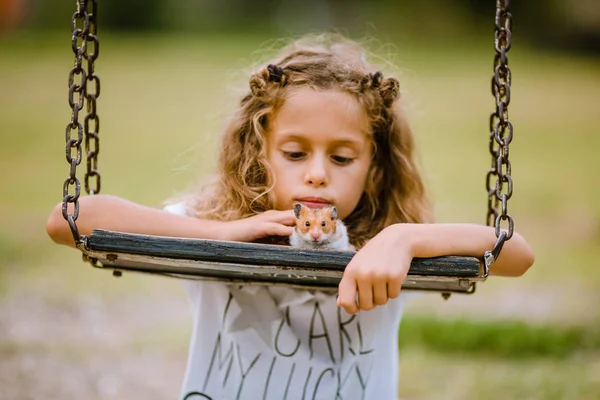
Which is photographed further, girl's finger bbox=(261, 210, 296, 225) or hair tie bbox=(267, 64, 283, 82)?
hair tie bbox=(267, 64, 283, 82)

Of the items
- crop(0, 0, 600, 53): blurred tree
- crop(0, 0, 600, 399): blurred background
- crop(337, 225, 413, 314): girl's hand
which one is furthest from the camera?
crop(0, 0, 600, 53): blurred tree

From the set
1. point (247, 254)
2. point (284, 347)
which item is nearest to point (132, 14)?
point (284, 347)

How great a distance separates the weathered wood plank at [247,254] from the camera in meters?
2.09

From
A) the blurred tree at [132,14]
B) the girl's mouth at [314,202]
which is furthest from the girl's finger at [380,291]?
the blurred tree at [132,14]

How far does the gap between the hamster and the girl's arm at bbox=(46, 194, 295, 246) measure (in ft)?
0.17

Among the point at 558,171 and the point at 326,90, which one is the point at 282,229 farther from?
the point at 558,171

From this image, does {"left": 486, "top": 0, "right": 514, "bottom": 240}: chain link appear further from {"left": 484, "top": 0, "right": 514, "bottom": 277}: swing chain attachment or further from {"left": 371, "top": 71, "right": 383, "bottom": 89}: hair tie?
{"left": 371, "top": 71, "right": 383, "bottom": 89}: hair tie

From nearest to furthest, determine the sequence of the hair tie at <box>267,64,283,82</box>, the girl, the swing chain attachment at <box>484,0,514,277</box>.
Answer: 1. the swing chain attachment at <box>484,0,514,277</box>
2. the girl
3. the hair tie at <box>267,64,283,82</box>

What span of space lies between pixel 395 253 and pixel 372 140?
0.74m

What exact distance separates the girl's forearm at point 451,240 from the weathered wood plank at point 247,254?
4 centimetres

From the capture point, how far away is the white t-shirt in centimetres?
271

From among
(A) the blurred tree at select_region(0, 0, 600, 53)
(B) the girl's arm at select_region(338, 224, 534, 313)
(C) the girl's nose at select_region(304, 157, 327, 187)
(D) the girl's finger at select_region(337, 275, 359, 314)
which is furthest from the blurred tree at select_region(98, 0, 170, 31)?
(D) the girl's finger at select_region(337, 275, 359, 314)

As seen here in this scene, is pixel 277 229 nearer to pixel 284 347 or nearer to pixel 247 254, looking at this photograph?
pixel 247 254

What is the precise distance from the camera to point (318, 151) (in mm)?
2518
